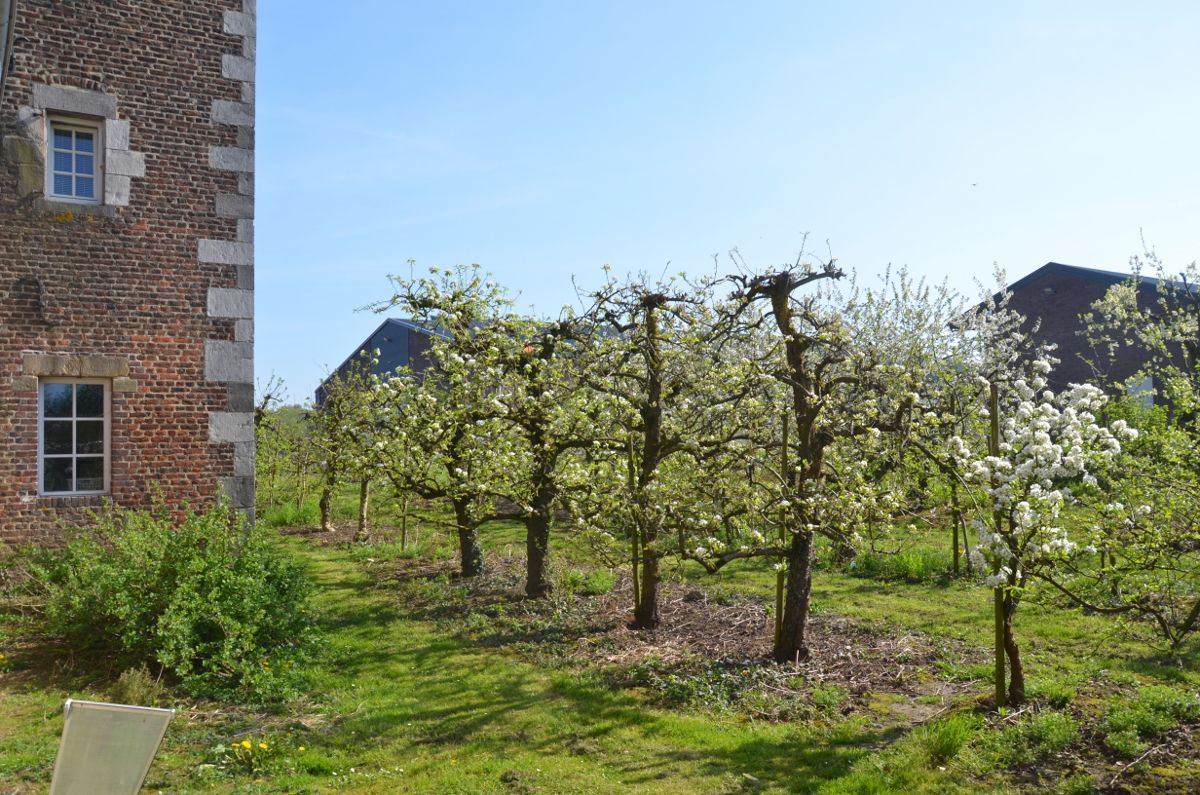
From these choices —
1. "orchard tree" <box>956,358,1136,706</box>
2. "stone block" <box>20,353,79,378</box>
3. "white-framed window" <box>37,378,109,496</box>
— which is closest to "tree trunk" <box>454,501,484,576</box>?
"white-framed window" <box>37,378,109,496</box>

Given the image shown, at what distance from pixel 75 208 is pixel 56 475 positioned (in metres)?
3.23

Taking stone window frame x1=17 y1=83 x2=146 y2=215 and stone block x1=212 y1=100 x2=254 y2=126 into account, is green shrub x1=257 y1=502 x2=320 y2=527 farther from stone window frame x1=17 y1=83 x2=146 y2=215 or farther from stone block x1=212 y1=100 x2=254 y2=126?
stone block x1=212 y1=100 x2=254 y2=126

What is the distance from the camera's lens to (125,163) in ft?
35.3

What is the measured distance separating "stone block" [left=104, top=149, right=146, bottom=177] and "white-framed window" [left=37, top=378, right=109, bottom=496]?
2.59 m

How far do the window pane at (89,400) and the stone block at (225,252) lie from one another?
2.03 metres

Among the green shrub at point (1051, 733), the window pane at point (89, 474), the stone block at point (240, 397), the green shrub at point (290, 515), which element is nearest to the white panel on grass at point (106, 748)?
the green shrub at point (1051, 733)

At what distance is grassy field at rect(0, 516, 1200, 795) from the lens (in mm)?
6496

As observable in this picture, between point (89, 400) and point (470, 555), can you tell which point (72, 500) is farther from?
point (470, 555)

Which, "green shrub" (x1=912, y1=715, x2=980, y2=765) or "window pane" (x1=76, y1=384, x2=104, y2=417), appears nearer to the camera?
"green shrub" (x1=912, y1=715, x2=980, y2=765)

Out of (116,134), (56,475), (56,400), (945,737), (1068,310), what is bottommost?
(945,737)

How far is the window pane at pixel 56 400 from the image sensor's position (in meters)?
10.5

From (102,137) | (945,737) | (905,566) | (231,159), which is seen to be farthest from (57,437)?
(905,566)

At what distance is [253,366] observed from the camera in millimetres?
11406

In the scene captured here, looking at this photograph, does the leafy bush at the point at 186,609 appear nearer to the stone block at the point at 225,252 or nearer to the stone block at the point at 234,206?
the stone block at the point at 225,252
